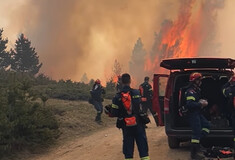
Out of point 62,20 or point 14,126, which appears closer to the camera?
point 14,126

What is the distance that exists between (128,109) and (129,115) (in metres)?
0.13

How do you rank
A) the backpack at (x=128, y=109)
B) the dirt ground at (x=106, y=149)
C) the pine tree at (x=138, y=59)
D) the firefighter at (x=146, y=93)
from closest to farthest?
1. the backpack at (x=128, y=109)
2. the dirt ground at (x=106, y=149)
3. the firefighter at (x=146, y=93)
4. the pine tree at (x=138, y=59)

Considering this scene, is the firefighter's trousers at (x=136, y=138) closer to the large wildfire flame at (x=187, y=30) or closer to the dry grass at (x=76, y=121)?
the dry grass at (x=76, y=121)

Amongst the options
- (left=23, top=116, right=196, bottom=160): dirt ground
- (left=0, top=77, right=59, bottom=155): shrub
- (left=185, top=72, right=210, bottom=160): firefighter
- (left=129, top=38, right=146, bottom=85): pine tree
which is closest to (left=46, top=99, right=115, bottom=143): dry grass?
(left=23, top=116, right=196, bottom=160): dirt ground

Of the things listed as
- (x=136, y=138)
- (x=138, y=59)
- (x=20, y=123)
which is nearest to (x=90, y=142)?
(x=20, y=123)

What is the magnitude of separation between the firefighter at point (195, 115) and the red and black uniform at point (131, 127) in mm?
1112

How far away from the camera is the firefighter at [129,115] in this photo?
6.00m

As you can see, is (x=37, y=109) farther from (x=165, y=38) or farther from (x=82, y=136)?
(x=165, y=38)

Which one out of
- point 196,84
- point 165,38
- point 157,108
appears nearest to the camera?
point 196,84

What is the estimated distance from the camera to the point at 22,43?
55.7m

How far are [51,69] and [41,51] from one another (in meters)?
6.13

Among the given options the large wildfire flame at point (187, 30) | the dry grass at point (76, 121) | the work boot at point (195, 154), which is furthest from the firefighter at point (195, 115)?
the large wildfire flame at point (187, 30)

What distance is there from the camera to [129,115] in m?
6.05

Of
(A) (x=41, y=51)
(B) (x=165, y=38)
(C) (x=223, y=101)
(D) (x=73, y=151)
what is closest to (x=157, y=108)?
(C) (x=223, y=101)
